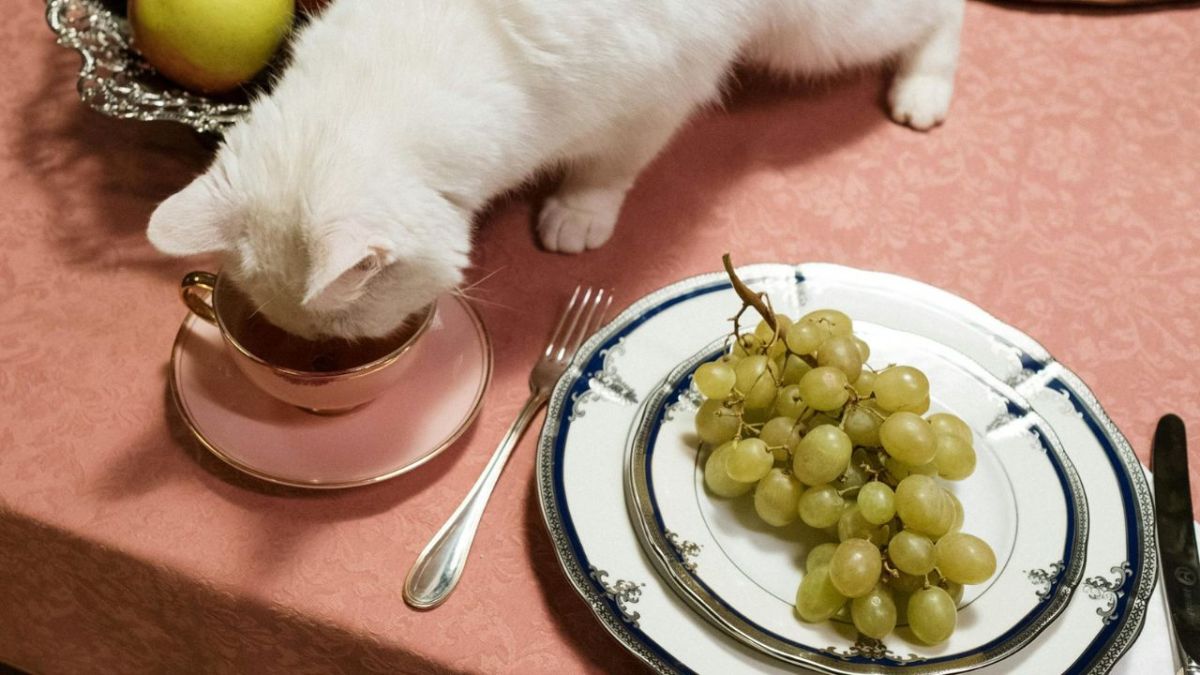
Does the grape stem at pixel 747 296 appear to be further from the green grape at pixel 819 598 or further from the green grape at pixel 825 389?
the green grape at pixel 819 598

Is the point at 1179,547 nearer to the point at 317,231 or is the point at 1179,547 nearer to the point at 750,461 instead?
the point at 750,461

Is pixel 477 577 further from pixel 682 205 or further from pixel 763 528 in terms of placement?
pixel 682 205

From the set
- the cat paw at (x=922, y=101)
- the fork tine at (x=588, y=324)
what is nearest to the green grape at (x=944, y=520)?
the fork tine at (x=588, y=324)

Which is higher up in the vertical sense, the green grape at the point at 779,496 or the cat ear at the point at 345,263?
the cat ear at the point at 345,263

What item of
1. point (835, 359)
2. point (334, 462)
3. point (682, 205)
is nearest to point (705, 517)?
point (835, 359)

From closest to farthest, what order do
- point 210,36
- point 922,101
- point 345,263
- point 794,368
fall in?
1. point 345,263
2. point 794,368
3. point 210,36
4. point 922,101

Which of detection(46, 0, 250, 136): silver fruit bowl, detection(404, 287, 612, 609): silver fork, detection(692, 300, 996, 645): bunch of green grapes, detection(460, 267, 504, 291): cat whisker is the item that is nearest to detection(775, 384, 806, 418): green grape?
detection(692, 300, 996, 645): bunch of green grapes

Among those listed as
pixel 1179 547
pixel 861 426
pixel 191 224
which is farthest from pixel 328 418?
pixel 1179 547
